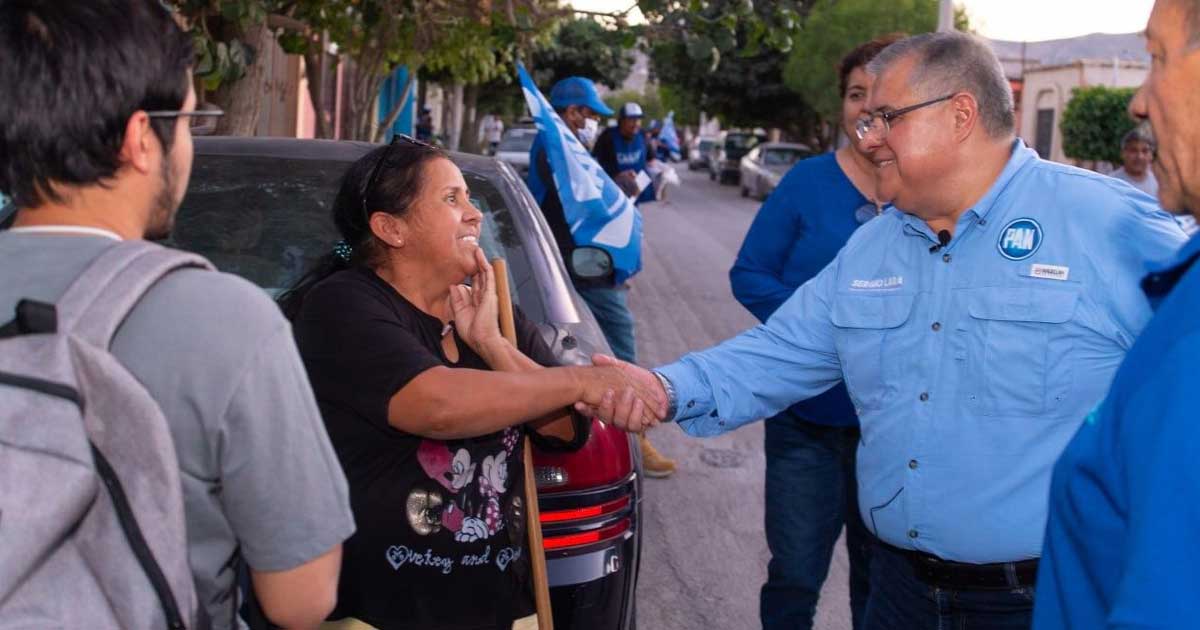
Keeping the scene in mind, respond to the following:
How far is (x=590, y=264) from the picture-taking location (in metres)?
4.79

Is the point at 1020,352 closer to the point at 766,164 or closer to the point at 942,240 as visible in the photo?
the point at 942,240

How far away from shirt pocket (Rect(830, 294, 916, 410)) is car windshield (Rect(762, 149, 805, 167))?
31.4 meters

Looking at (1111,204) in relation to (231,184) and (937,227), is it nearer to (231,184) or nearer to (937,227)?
(937,227)

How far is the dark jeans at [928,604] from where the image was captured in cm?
280

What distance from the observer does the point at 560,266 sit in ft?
13.2

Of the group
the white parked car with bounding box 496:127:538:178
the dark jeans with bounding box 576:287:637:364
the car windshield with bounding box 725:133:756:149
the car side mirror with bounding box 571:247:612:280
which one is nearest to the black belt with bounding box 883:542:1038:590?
the car side mirror with bounding box 571:247:612:280

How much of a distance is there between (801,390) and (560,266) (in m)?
0.99

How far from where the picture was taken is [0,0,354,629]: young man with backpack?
150 centimetres

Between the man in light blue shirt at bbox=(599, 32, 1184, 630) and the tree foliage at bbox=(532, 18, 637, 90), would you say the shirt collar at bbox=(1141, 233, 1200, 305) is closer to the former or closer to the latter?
the man in light blue shirt at bbox=(599, 32, 1184, 630)

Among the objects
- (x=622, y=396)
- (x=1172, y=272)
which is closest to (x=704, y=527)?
(x=622, y=396)

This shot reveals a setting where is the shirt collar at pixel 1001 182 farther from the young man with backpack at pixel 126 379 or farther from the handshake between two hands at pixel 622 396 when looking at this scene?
the young man with backpack at pixel 126 379

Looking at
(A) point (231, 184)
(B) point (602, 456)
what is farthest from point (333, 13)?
(B) point (602, 456)

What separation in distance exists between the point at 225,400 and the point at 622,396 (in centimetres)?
156

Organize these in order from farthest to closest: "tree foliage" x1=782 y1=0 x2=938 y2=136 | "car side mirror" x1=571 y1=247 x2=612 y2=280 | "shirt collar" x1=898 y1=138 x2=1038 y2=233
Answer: "tree foliage" x1=782 y1=0 x2=938 y2=136 → "car side mirror" x1=571 y1=247 x2=612 y2=280 → "shirt collar" x1=898 y1=138 x2=1038 y2=233
